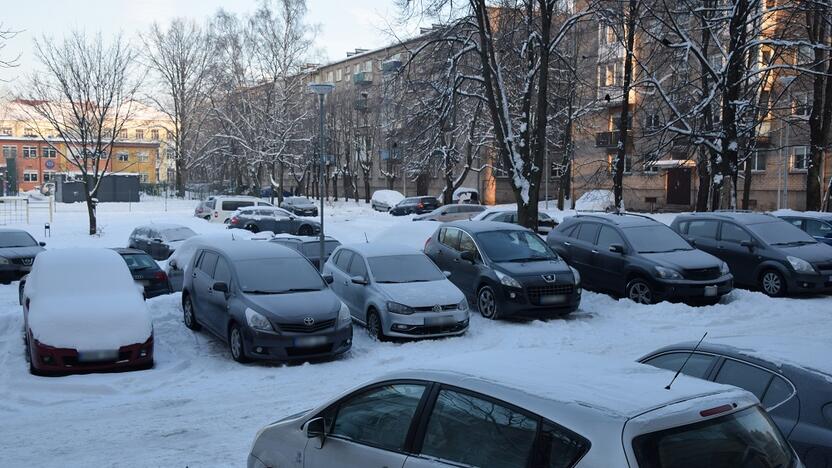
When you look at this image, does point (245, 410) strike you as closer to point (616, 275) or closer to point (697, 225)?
point (616, 275)

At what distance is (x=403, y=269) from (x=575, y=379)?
9.53 meters

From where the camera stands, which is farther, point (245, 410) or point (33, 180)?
point (33, 180)

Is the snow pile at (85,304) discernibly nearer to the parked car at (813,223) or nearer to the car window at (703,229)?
the car window at (703,229)

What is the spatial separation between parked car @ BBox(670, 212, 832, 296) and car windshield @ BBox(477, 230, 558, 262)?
4.90 m

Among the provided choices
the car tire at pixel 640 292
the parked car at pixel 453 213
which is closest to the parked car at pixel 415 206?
the parked car at pixel 453 213

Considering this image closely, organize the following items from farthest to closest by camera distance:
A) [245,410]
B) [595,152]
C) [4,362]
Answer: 1. [595,152]
2. [4,362]
3. [245,410]

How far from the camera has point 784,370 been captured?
5.07 metres

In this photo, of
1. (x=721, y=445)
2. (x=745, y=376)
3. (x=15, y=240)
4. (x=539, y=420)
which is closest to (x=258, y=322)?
(x=745, y=376)

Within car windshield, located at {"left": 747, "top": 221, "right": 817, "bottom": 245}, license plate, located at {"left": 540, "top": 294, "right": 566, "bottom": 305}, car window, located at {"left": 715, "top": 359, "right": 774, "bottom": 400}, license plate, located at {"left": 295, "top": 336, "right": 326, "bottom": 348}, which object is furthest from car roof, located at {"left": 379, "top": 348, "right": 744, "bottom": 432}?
car windshield, located at {"left": 747, "top": 221, "right": 817, "bottom": 245}

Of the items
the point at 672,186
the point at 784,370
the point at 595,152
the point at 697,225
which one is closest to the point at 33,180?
the point at 595,152

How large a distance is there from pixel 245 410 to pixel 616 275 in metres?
9.43

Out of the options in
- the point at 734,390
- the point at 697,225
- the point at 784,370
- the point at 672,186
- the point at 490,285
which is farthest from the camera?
the point at 672,186

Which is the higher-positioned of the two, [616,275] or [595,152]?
[595,152]

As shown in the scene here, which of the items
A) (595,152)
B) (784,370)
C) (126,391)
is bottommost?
(126,391)
